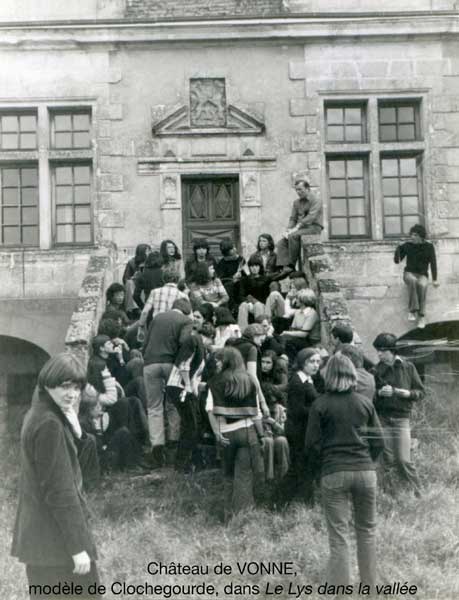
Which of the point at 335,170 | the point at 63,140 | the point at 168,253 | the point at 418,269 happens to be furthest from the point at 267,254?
the point at 63,140

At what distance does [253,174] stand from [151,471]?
690cm

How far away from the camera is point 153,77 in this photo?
14359mm

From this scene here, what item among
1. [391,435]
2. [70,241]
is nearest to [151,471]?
[391,435]

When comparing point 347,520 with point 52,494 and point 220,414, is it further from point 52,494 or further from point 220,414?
point 52,494

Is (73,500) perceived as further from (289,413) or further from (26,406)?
(26,406)

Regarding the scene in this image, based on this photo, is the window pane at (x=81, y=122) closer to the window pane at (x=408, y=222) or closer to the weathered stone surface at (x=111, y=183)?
the weathered stone surface at (x=111, y=183)

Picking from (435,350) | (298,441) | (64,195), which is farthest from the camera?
(64,195)

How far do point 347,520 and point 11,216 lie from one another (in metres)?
9.50

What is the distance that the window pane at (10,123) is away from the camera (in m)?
14.5

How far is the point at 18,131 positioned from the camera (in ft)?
47.7

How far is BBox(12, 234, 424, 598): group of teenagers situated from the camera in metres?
5.02

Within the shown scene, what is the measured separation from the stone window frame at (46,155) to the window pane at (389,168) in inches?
181

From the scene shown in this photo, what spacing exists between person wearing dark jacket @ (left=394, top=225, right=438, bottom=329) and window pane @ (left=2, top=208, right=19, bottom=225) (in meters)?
5.93

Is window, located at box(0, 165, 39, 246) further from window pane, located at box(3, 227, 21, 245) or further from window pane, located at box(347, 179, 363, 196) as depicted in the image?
window pane, located at box(347, 179, 363, 196)
